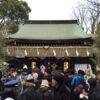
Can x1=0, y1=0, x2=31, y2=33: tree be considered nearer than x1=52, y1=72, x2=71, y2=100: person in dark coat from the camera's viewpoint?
No

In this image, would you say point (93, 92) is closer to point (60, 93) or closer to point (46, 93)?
point (60, 93)

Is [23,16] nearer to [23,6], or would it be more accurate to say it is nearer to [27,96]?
[23,6]

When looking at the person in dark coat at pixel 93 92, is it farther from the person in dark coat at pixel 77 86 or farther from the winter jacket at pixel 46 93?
the person in dark coat at pixel 77 86

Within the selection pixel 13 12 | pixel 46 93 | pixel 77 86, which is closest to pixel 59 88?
pixel 46 93

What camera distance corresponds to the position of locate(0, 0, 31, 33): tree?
88.8 feet

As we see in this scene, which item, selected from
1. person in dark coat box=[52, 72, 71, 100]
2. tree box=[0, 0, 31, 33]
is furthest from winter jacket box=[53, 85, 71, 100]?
tree box=[0, 0, 31, 33]

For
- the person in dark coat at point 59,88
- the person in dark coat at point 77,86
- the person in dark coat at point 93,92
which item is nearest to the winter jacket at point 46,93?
the person in dark coat at point 59,88

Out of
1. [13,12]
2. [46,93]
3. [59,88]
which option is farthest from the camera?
[13,12]

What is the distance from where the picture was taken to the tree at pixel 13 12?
2706cm

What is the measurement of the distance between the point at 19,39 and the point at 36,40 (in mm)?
1650

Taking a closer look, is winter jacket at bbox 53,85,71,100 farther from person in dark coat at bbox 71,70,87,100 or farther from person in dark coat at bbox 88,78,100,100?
person in dark coat at bbox 71,70,87,100

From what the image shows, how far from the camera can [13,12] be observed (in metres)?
27.8

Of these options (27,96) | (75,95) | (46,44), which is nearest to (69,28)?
(46,44)

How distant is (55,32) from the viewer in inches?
787
